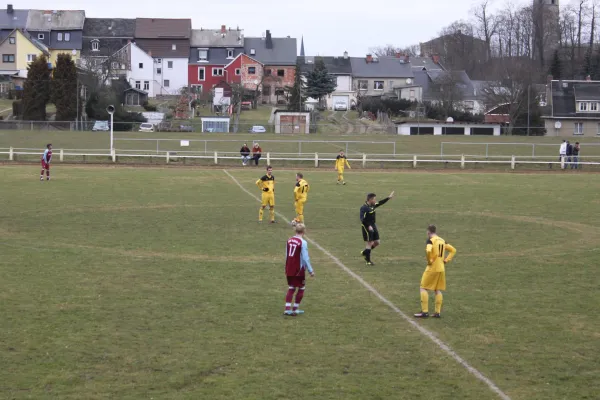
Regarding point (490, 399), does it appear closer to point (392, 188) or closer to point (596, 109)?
point (392, 188)

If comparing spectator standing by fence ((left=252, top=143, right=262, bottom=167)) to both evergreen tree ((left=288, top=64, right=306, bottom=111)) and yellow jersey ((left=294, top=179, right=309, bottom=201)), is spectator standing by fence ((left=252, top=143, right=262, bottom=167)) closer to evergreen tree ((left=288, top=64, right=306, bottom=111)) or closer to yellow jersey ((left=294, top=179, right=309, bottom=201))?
yellow jersey ((left=294, top=179, right=309, bottom=201))

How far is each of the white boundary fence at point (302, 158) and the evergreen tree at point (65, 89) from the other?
23.1 meters

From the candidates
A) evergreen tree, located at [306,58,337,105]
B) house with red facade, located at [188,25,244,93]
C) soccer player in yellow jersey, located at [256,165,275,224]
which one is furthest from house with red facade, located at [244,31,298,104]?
soccer player in yellow jersey, located at [256,165,275,224]

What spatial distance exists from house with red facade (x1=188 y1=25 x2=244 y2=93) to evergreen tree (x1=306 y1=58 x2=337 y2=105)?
13.7 metres

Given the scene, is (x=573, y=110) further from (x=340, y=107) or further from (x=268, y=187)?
(x=268, y=187)

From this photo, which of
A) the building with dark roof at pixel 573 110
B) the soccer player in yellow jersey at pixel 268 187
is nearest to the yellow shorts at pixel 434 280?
the soccer player in yellow jersey at pixel 268 187

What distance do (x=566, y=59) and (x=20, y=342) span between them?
128 metres

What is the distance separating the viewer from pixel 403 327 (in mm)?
13609

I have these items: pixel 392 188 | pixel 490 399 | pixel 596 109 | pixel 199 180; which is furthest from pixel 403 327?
pixel 596 109

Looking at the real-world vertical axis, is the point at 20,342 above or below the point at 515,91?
below

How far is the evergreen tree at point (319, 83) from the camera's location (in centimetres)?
10319

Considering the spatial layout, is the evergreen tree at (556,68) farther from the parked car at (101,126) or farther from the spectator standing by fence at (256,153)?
the spectator standing by fence at (256,153)

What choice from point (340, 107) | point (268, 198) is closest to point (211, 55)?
point (340, 107)

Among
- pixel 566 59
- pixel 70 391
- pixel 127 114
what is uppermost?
pixel 566 59
